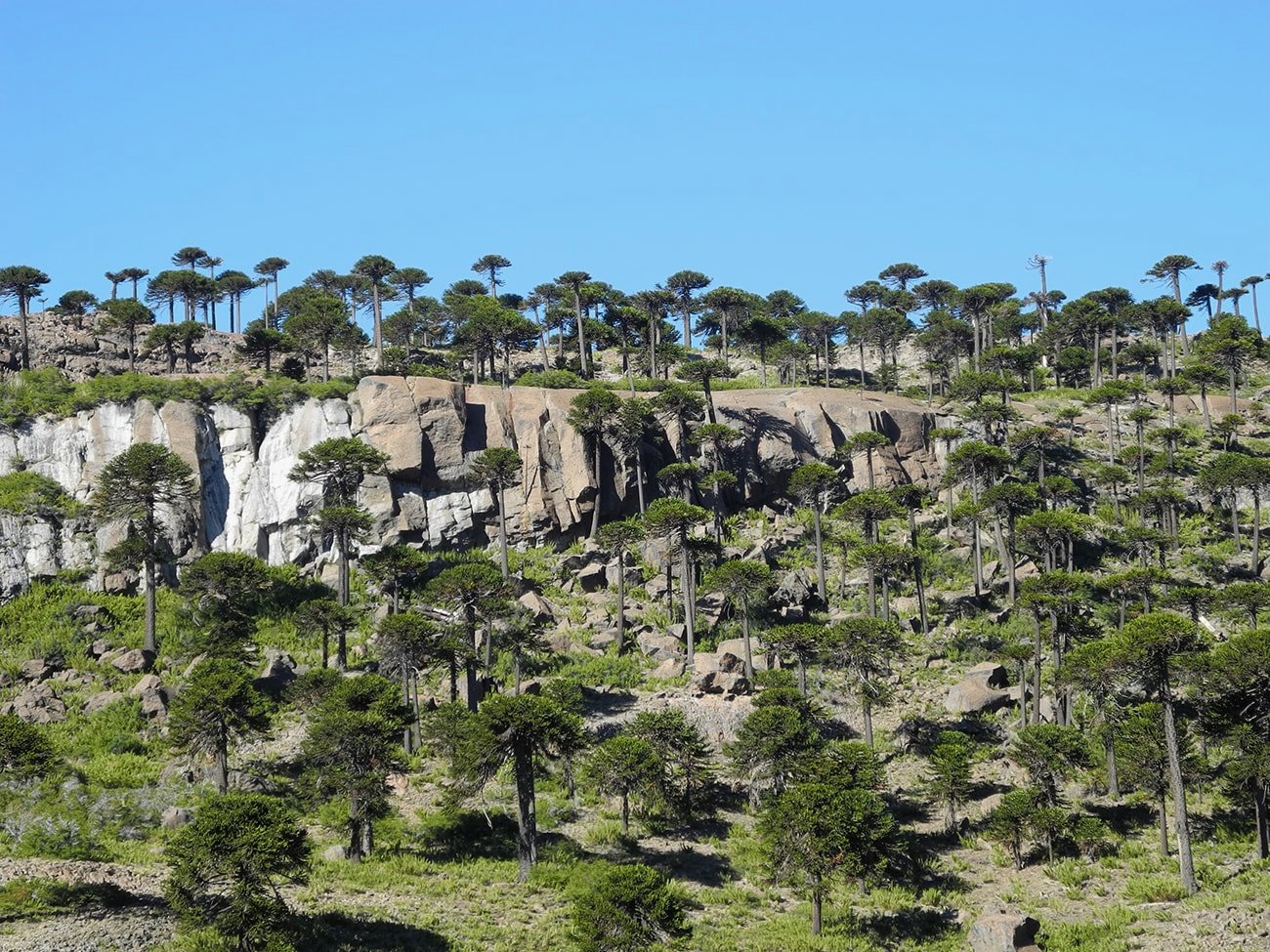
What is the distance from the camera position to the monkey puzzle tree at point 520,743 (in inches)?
1785

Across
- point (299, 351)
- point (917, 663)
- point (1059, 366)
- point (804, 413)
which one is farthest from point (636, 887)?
point (1059, 366)

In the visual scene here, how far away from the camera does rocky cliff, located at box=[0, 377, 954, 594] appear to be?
7881 centimetres

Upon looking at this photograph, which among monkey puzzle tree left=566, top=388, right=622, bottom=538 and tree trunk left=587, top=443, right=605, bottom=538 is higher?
monkey puzzle tree left=566, top=388, right=622, bottom=538

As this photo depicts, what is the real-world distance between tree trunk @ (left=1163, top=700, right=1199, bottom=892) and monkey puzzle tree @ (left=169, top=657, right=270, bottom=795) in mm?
37802

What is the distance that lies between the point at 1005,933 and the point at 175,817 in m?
33.4

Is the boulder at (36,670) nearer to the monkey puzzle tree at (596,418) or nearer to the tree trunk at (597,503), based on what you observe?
the monkey puzzle tree at (596,418)

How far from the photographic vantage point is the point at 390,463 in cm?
8031

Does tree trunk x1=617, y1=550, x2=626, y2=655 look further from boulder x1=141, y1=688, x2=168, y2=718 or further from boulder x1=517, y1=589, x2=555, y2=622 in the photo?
boulder x1=141, y1=688, x2=168, y2=718

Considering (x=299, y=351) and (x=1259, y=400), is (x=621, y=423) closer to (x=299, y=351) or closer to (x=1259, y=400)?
(x=299, y=351)

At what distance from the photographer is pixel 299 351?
102 m

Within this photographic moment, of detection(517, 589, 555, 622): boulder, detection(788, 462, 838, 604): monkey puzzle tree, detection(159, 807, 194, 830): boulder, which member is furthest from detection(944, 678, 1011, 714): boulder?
detection(159, 807, 194, 830): boulder

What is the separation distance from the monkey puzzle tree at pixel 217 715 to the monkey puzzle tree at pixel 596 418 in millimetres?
34549

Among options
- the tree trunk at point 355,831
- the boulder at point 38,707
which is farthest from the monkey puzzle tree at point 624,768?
the boulder at point 38,707

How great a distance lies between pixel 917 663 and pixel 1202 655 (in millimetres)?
20638
